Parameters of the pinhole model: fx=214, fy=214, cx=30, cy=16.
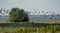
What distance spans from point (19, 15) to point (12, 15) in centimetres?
265

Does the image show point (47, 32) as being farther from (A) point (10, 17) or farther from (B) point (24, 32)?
(A) point (10, 17)

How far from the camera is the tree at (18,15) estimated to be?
72.7 meters

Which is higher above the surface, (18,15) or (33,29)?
(33,29)

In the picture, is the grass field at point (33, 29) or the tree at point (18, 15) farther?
the tree at point (18, 15)

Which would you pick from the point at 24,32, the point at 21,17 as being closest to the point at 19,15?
the point at 21,17

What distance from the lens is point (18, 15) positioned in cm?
7462

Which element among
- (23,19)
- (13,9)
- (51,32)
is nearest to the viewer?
(51,32)

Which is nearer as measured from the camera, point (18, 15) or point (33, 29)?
point (33, 29)

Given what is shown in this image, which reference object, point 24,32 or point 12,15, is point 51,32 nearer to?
point 24,32

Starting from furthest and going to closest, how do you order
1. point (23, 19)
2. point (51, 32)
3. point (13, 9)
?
point (13, 9) → point (23, 19) → point (51, 32)

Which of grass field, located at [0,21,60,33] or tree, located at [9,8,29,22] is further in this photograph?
tree, located at [9,8,29,22]

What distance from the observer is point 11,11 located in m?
76.6

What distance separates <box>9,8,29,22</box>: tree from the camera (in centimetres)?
7268

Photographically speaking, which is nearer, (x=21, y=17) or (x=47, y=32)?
(x=47, y=32)
